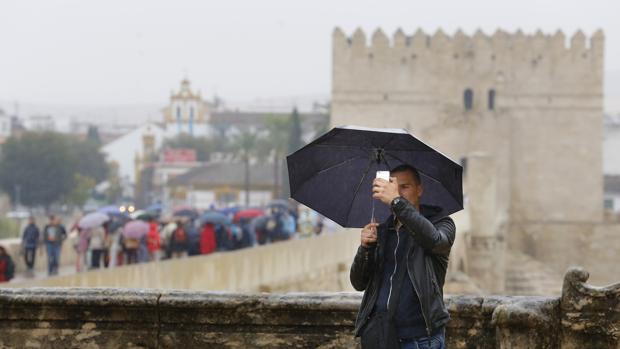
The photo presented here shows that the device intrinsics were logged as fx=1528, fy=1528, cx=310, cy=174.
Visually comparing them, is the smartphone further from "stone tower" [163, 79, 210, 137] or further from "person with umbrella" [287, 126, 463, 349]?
"stone tower" [163, 79, 210, 137]

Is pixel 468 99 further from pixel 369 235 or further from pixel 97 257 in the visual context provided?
pixel 369 235

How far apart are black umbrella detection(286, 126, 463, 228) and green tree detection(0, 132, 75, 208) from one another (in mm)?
77157

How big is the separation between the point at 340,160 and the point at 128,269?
430 inches

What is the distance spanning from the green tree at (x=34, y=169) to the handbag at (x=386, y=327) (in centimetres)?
7772

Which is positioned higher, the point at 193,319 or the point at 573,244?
the point at 193,319

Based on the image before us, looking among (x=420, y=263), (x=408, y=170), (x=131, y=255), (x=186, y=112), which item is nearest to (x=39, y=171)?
(x=131, y=255)

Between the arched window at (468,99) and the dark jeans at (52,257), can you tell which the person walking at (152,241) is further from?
the arched window at (468,99)

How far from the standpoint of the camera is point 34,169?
275 feet

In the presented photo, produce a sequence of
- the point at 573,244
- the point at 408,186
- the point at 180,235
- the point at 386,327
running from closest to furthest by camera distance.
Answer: the point at 386,327
the point at 408,186
the point at 180,235
the point at 573,244

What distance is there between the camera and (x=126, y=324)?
724cm

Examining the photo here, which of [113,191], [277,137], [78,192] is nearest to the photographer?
[78,192]

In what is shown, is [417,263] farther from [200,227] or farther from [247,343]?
[200,227]

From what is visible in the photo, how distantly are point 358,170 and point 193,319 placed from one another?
50.1 inches

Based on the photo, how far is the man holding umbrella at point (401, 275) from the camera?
19.4ft
